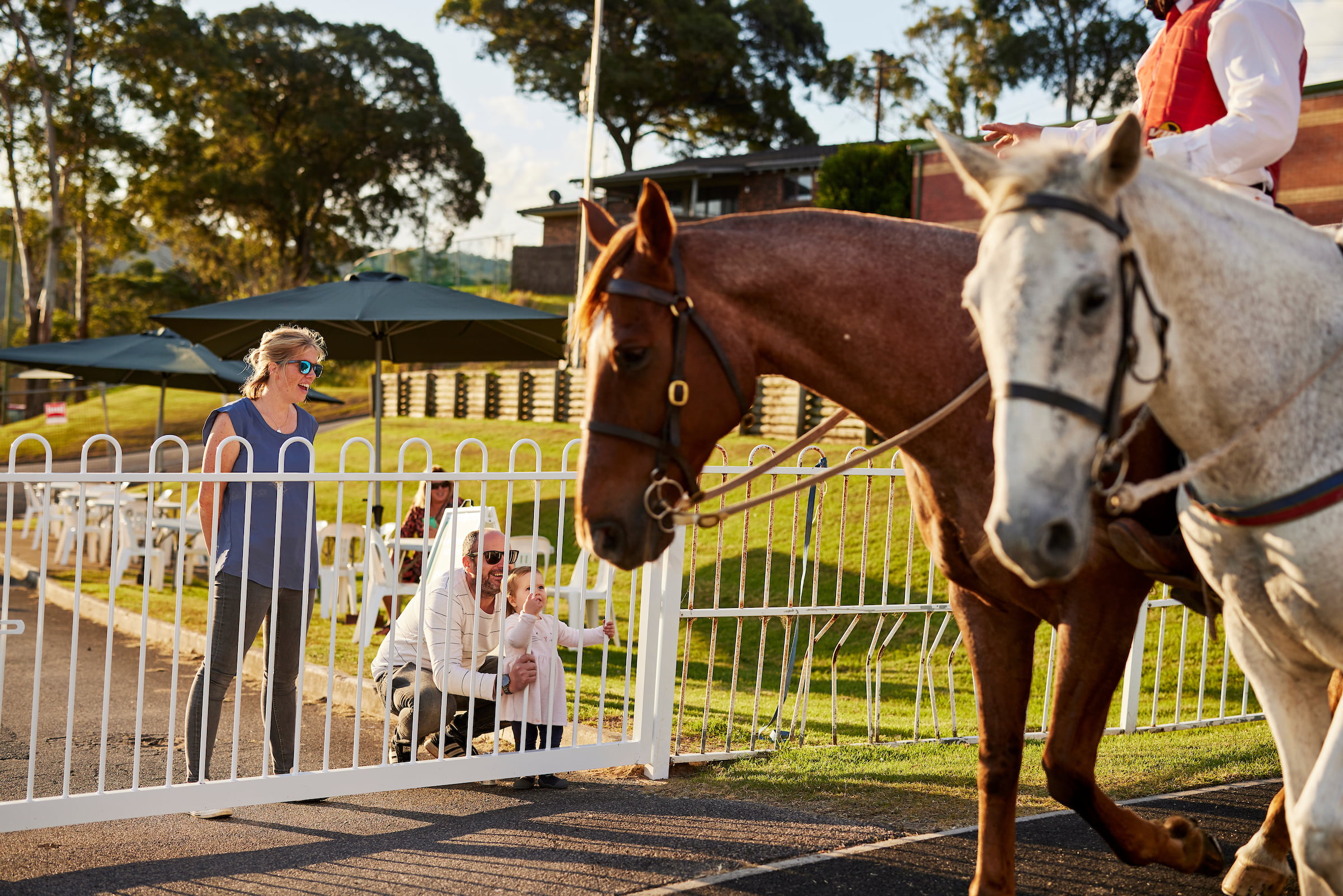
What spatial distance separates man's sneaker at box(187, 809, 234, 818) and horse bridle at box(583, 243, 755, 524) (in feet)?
10.0

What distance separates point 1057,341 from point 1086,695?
1.55 m

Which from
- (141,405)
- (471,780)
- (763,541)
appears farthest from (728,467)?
(141,405)

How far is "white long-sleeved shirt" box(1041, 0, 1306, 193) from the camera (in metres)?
3.07

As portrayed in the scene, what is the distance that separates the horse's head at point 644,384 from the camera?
115 inches

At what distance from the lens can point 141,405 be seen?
37.5 meters

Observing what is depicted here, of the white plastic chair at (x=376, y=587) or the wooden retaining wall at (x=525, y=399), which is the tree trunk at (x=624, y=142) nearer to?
the wooden retaining wall at (x=525, y=399)

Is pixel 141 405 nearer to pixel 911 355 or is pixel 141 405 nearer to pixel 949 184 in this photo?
pixel 949 184

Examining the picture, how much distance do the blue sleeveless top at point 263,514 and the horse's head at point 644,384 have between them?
8.50 feet

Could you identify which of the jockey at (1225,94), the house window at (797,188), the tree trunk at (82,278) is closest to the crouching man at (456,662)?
the jockey at (1225,94)

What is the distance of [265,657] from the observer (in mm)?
5293

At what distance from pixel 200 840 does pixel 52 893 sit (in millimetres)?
774

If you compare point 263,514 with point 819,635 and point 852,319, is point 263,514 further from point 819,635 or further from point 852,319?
point 852,319

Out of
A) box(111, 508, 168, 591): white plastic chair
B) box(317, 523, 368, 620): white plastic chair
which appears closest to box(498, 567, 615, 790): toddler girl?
box(317, 523, 368, 620): white plastic chair

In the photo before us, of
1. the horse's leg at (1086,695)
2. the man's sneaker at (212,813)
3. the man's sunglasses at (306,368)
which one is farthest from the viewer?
the man's sunglasses at (306,368)
